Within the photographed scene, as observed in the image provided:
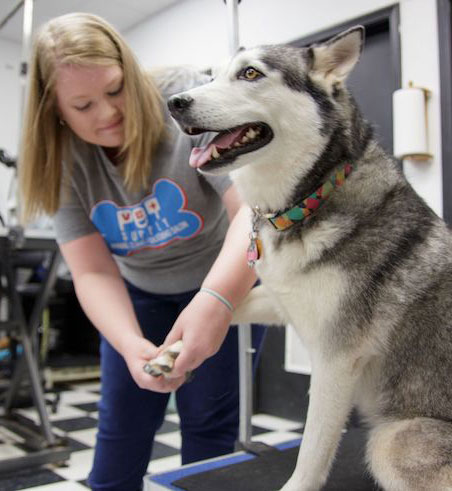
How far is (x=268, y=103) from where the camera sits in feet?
2.61

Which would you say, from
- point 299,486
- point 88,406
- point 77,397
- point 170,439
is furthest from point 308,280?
point 77,397

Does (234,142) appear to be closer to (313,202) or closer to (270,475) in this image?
(313,202)

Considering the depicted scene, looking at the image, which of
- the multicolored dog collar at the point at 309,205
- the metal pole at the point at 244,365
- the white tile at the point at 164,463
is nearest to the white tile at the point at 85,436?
the white tile at the point at 164,463

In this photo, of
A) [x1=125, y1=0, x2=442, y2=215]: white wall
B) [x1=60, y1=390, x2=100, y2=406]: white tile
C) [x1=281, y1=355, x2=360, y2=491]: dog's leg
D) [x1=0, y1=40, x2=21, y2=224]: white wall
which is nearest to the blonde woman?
[x1=281, y1=355, x2=360, y2=491]: dog's leg

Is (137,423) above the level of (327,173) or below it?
below

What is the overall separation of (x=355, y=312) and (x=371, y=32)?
213 centimetres

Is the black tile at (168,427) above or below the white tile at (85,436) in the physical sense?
below

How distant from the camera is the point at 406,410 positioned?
2.46 ft

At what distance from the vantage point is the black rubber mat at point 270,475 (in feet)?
2.69

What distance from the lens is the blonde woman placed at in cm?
99

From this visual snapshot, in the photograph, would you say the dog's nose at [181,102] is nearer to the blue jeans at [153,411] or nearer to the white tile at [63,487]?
the blue jeans at [153,411]

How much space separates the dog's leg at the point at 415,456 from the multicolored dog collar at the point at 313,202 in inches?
12.7

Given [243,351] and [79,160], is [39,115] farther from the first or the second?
[243,351]

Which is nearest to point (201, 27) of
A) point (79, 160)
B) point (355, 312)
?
point (79, 160)
